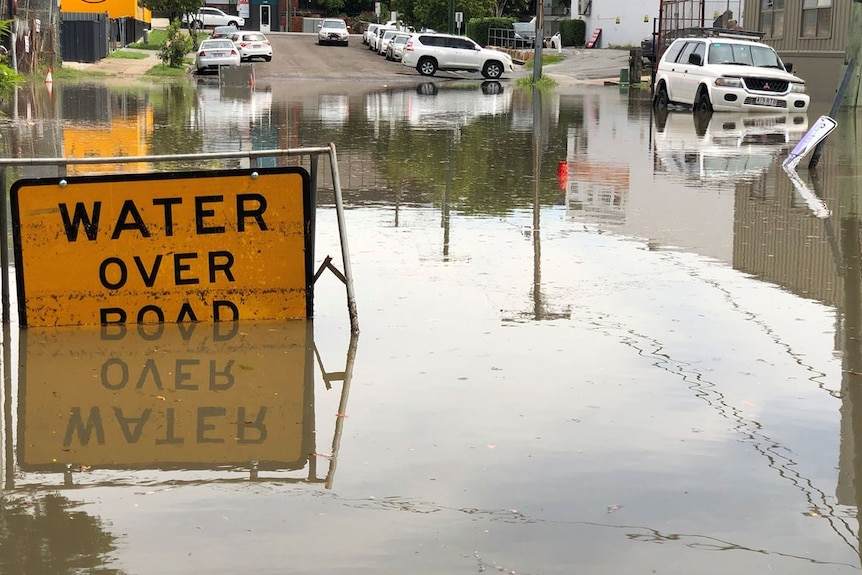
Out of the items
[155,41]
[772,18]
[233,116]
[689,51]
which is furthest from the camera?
[155,41]

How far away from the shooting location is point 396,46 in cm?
6122

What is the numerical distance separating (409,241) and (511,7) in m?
87.0

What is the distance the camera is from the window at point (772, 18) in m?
40.4

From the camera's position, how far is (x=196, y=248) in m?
7.91

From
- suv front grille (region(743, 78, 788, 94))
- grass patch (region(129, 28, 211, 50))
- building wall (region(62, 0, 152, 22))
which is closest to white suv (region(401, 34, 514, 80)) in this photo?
grass patch (region(129, 28, 211, 50))

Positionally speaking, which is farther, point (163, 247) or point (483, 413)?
point (163, 247)

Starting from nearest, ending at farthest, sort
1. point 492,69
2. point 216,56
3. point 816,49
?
point 816,49
point 216,56
point 492,69

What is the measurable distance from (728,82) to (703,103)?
2.98 ft

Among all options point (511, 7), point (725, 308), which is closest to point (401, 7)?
point (511, 7)

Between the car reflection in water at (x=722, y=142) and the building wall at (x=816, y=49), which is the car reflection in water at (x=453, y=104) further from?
the building wall at (x=816, y=49)

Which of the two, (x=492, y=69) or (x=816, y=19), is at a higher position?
(x=816, y=19)

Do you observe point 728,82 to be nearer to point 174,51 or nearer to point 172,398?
point 172,398

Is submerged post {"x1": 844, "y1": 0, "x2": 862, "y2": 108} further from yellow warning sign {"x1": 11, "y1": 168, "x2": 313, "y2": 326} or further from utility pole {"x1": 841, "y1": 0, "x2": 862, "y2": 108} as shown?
yellow warning sign {"x1": 11, "y1": 168, "x2": 313, "y2": 326}

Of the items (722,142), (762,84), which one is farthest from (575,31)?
(722,142)
